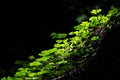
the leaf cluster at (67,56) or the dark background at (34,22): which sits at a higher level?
the dark background at (34,22)

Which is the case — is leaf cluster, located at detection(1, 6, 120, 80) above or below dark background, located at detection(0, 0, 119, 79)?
below

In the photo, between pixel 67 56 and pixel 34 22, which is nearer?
pixel 67 56

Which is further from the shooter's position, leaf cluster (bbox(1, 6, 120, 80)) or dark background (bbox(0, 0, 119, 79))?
dark background (bbox(0, 0, 119, 79))

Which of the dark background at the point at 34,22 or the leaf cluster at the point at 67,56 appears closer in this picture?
the leaf cluster at the point at 67,56

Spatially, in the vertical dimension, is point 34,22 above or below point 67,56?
above

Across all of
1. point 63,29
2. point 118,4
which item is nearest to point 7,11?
point 63,29

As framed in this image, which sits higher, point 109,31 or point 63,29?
point 63,29

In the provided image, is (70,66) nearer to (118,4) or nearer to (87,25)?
(87,25)

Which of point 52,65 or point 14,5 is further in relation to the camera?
point 14,5
